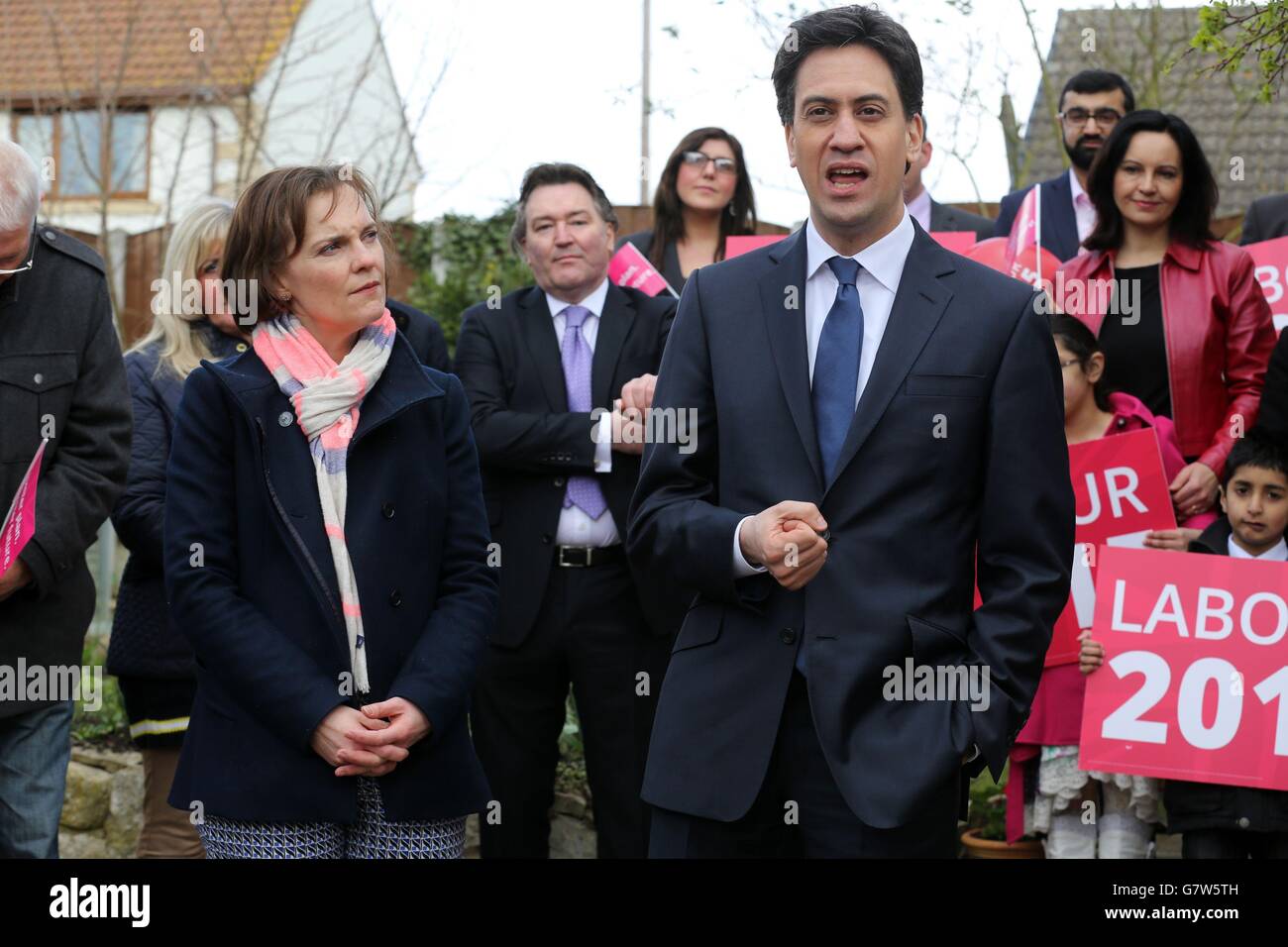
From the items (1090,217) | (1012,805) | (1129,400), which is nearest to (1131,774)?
(1012,805)

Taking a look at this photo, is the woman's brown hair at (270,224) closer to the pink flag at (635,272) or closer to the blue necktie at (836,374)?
the blue necktie at (836,374)

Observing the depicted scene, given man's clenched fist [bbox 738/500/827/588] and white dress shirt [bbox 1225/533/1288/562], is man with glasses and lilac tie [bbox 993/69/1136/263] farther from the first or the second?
man's clenched fist [bbox 738/500/827/588]

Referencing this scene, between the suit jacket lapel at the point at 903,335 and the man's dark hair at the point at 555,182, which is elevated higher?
the man's dark hair at the point at 555,182

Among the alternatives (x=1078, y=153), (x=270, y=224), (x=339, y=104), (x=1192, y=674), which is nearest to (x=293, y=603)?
(x=270, y=224)

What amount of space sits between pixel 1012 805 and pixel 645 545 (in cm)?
260

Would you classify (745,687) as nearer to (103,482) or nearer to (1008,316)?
(1008,316)

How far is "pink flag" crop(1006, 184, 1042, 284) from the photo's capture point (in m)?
6.03

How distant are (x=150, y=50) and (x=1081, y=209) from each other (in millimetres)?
12284

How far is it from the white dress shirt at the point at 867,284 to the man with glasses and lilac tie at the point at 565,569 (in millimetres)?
1783

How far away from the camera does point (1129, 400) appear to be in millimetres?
5457

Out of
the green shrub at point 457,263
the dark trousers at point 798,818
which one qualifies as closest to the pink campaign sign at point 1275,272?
the dark trousers at point 798,818

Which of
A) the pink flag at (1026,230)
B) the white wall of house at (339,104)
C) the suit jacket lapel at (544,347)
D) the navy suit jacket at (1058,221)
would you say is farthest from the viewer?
the white wall of house at (339,104)

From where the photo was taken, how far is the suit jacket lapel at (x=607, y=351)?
18.8ft

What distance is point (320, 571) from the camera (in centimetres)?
361
